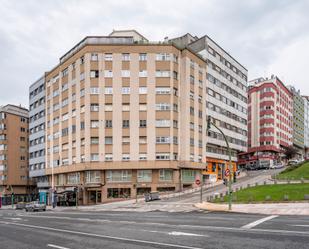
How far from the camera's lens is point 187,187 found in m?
57.0

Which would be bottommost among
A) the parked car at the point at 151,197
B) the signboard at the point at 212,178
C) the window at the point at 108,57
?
the parked car at the point at 151,197

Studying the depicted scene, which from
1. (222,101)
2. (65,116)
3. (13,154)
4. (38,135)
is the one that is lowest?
(13,154)

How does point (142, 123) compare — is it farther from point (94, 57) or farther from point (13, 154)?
point (13, 154)

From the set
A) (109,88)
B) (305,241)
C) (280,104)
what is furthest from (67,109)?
(280,104)

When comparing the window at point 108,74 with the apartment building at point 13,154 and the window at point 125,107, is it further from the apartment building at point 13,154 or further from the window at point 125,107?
the apartment building at point 13,154

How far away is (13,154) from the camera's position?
3369 inches

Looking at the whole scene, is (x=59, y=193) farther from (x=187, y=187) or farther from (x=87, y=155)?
(x=187, y=187)

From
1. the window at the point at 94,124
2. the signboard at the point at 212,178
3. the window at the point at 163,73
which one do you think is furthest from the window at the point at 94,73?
the signboard at the point at 212,178

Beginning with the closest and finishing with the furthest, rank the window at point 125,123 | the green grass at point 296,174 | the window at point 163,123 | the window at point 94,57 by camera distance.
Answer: the green grass at point 296,174 → the window at point 125,123 → the window at point 163,123 → the window at point 94,57

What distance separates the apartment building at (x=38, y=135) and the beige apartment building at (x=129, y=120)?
15312 mm

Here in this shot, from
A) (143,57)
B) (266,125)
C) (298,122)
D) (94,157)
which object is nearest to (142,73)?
(143,57)

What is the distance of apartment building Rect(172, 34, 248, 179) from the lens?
65.6 m

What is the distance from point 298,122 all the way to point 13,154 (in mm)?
93547

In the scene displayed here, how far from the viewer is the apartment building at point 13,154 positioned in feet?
275
